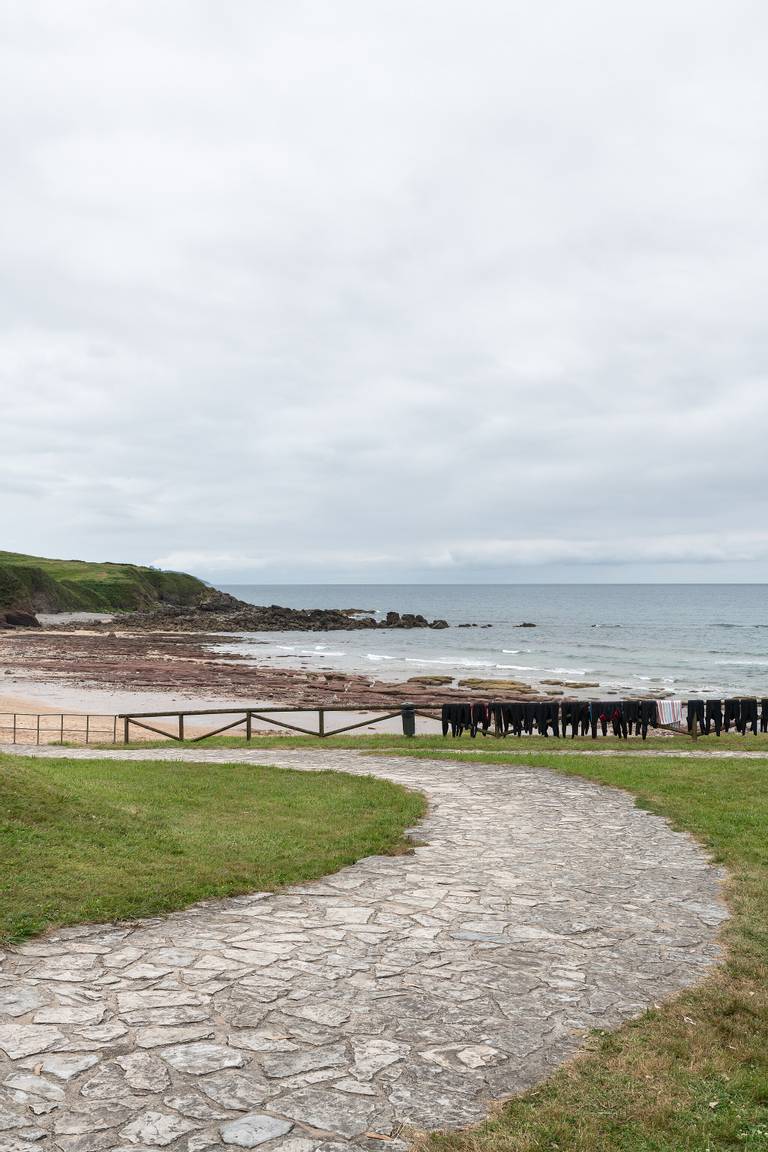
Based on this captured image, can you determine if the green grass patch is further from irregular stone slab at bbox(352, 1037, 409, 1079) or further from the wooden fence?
irregular stone slab at bbox(352, 1037, 409, 1079)

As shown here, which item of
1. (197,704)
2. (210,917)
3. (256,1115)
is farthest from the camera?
(197,704)

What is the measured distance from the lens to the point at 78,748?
2297cm

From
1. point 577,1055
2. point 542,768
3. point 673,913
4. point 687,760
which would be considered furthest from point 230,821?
point 687,760

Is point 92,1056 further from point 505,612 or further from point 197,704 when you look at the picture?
point 505,612

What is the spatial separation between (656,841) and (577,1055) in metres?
7.02

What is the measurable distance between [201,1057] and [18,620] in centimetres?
10590

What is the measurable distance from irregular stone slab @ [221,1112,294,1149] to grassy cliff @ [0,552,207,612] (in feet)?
357

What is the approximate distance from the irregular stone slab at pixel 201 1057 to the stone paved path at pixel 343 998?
2 cm

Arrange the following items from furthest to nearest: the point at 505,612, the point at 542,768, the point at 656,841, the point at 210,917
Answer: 1. the point at 505,612
2. the point at 542,768
3. the point at 656,841
4. the point at 210,917

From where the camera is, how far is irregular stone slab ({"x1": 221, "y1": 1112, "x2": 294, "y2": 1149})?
4324 mm

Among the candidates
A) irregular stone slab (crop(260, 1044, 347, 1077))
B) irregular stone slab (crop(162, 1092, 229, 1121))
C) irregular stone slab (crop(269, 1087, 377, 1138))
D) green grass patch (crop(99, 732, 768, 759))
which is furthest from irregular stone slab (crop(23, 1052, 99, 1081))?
green grass patch (crop(99, 732, 768, 759))

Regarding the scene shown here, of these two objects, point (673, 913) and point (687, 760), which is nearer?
point (673, 913)

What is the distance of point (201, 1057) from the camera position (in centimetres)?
524

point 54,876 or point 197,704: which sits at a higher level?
point 54,876
